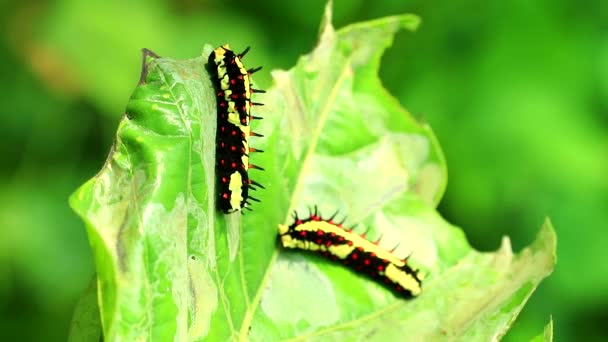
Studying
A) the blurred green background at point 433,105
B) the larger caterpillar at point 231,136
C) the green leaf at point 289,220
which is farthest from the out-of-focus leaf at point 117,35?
the larger caterpillar at point 231,136

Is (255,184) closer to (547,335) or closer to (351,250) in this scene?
(351,250)

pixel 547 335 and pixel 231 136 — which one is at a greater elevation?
pixel 231 136

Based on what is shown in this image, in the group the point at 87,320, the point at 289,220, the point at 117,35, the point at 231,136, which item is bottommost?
the point at 87,320

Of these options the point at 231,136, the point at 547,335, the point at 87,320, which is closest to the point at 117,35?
the point at 231,136

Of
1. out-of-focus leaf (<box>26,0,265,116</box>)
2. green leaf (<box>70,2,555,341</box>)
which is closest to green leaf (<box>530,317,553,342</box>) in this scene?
green leaf (<box>70,2,555,341</box>)

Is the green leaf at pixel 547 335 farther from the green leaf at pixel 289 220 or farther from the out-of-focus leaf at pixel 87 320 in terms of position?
the out-of-focus leaf at pixel 87 320

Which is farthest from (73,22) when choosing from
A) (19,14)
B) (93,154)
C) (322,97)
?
(322,97)

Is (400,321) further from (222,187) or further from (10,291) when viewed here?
(10,291)
